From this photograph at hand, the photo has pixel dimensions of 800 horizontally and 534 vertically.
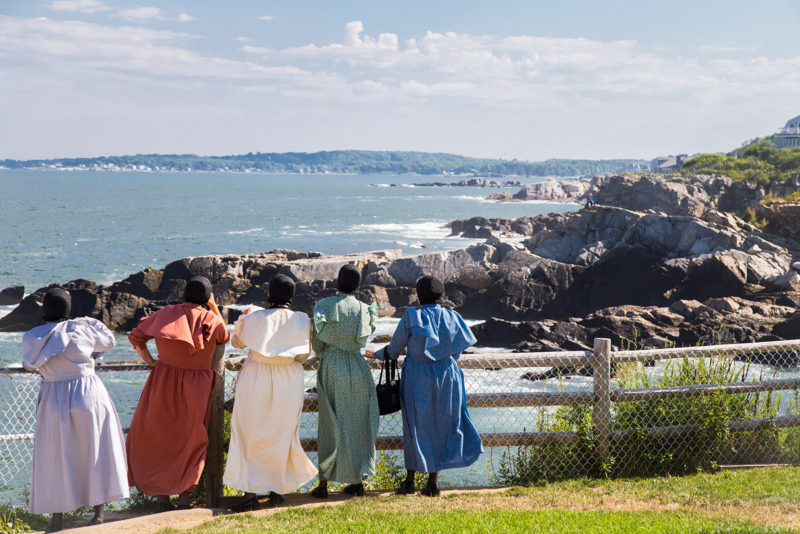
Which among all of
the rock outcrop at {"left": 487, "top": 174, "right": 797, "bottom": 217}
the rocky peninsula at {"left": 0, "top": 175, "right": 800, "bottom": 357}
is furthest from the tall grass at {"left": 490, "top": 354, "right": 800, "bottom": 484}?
the rock outcrop at {"left": 487, "top": 174, "right": 797, "bottom": 217}

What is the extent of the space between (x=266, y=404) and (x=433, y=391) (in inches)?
49.2

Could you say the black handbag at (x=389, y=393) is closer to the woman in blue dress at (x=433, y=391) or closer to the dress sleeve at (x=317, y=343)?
the woman in blue dress at (x=433, y=391)

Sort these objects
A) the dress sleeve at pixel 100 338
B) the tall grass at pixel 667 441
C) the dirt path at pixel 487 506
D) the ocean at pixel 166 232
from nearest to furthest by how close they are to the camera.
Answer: the dirt path at pixel 487 506
the dress sleeve at pixel 100 338
the tall grass at pixel 667 441
the ocean at pixel 166 232

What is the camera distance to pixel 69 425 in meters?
5.19

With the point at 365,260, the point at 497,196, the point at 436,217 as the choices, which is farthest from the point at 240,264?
the point at 497,196

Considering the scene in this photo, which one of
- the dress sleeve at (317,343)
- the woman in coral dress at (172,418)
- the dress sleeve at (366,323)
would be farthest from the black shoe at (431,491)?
the woman in coral dress at (172,418)

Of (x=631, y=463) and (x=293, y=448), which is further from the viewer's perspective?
(x=631, y=463)

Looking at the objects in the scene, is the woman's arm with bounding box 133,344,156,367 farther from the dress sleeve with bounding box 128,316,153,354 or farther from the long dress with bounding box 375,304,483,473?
the long dress with bounding box 375,304,483,473

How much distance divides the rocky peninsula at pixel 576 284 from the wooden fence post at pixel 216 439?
55.3 ft

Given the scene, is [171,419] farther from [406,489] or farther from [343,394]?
[406,489]

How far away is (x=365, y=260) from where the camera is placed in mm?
34469

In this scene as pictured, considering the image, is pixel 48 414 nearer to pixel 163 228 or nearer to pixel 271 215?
pixel 163 228

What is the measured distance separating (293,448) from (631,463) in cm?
284

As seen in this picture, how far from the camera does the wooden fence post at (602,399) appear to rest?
625cm
